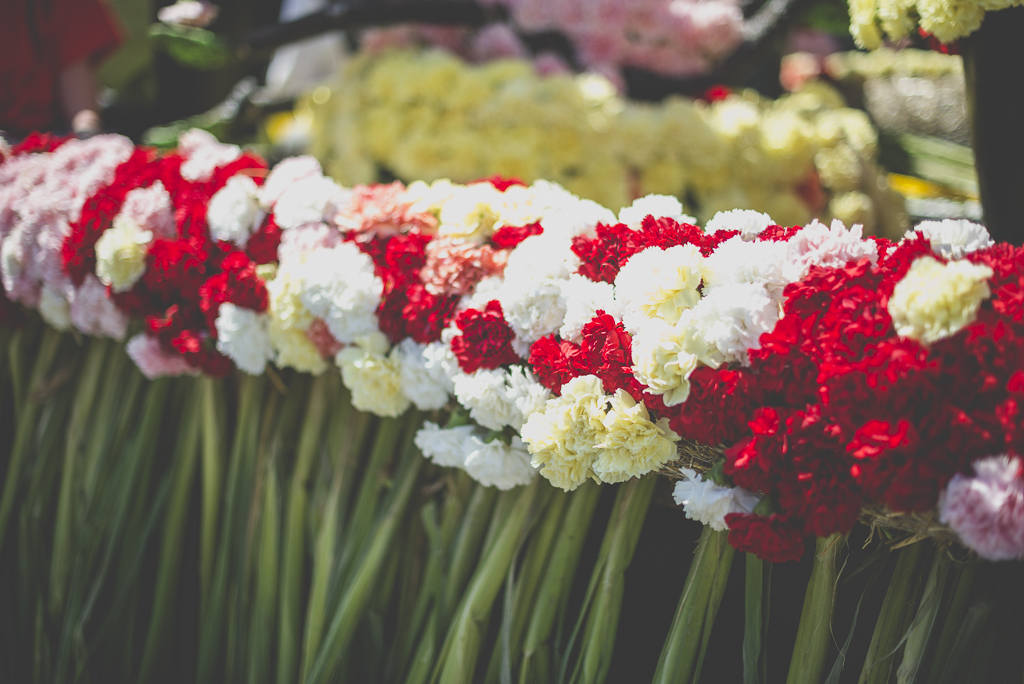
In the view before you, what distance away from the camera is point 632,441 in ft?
2.86

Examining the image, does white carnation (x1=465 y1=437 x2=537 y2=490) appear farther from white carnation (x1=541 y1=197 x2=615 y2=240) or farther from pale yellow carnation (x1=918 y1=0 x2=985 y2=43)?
pale yellow carnation (x1=918 y1=0 x2=985 y2=43)

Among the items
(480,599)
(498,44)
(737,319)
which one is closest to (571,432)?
(737,319)

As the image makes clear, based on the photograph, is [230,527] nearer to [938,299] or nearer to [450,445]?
[450,445]

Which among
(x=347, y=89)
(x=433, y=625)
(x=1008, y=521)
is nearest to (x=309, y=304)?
(x=433, y=625)

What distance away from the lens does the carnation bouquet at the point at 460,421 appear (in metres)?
0.74

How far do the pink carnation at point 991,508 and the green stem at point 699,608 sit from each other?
32cm

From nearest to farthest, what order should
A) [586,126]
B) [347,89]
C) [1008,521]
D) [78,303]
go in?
1. [1008,521]
2. [78,303]
3. [586,126]
4. [347,89]

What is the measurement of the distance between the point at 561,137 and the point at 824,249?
1328mm

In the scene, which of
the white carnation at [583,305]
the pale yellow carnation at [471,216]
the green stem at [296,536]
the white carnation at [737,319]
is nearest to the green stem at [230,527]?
the green stem at [296,536]

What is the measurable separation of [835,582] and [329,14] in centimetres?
235

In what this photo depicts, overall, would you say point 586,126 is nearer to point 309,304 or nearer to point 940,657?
point 309,304

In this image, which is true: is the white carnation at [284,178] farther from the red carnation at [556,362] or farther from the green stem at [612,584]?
the green stem at [612,584]

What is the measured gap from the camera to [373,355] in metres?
1.15

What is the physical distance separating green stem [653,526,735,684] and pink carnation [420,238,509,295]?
526 millimetres
